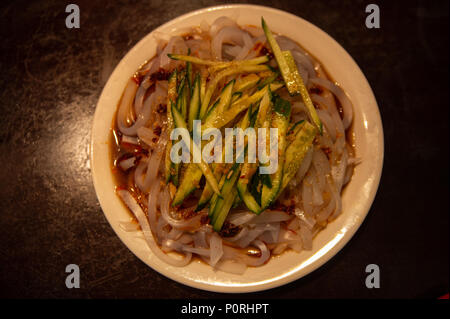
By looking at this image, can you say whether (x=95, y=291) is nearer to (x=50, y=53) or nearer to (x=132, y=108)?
(x=132, y=108)

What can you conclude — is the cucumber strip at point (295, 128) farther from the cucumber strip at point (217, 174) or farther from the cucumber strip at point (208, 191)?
the cucumber strip at point (208, 191)

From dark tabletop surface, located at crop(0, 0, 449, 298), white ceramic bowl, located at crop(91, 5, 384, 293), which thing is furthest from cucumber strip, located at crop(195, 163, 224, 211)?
dark tabletop surface, located at crop(0, 0, 449, 298)

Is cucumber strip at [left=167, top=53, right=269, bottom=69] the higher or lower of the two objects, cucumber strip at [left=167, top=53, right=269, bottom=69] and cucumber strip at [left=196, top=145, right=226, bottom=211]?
the higher

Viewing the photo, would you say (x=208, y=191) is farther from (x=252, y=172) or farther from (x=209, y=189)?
(x=252, y=172)

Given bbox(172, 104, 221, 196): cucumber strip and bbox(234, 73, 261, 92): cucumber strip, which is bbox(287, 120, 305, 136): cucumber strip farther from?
bbox(172, 104, 221, 196): cucumber strip

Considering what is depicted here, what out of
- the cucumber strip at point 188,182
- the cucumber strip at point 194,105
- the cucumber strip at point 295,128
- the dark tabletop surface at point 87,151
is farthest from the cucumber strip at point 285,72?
the dark tabletop surface at point 87,151

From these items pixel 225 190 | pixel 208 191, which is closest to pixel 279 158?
pixel 225 190
